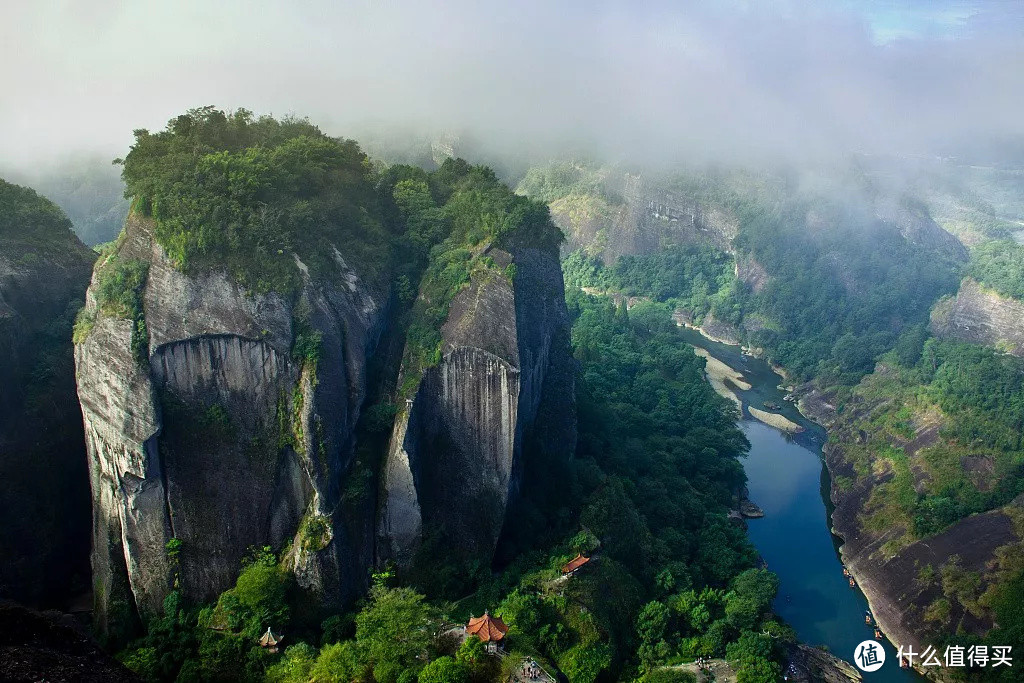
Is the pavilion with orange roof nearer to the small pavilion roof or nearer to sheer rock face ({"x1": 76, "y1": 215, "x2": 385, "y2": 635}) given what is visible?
sheer rock face ({"x1": 76, "y1": 215, "x2": 385, "y2": 635})

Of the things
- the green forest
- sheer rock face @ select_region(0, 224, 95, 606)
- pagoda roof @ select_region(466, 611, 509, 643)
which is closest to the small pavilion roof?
pagoda roof @ select_region(466, 611, 509, 643)

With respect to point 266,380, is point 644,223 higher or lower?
lower

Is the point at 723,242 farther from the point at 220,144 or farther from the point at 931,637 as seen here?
the point at 220,144

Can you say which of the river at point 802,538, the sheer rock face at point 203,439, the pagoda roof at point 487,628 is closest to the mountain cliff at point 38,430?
the sheer rock face at point 203,439

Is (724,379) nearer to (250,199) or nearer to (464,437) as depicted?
(464,437)

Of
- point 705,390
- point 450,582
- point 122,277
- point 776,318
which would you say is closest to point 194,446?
point 122,277
